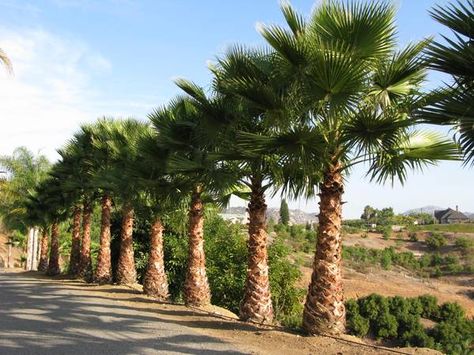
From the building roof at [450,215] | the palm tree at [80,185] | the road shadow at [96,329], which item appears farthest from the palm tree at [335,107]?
the building roof at [450,215]

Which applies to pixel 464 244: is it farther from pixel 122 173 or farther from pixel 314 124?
pixel 314 124

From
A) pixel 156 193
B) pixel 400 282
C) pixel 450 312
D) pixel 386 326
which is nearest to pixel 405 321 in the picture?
pixel 386 326

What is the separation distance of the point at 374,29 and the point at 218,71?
3374mm

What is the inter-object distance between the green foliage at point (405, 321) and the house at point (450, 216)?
10543 cm

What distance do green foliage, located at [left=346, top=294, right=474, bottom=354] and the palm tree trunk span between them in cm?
1772

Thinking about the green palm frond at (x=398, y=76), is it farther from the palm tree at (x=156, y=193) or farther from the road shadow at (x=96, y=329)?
the palm tree at (x=156, y=193)

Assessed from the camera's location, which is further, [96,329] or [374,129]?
[96,329]

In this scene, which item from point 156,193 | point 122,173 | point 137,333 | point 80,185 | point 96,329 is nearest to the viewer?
point 137,333

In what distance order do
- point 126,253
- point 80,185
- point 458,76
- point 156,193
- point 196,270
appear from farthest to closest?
point 80,185, point 126,253, point 156,193, point 196,270, point 458,76

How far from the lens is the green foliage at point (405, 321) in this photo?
27.4 metres

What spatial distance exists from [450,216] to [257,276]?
13437 cm

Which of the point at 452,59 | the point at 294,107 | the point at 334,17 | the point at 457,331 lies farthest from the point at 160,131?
the point at 457,331

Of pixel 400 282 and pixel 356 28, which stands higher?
pixel 356 28

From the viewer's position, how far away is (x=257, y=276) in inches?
452
